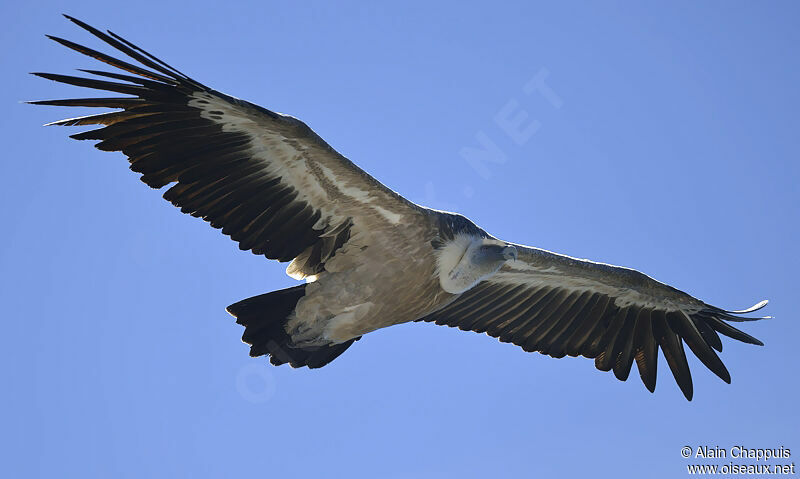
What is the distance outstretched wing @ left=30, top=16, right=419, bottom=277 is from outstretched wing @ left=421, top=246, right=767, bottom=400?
2.04 m

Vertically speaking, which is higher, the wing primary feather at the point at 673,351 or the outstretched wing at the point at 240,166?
the outstretched wing at the point at 240,166

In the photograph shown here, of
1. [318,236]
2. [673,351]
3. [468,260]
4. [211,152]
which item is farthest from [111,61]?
[673,351]

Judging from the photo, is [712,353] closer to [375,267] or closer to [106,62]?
[375,267]

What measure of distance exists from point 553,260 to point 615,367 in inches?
61.1

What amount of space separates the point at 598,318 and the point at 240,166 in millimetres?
4418

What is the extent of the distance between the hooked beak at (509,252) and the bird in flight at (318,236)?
0.01 m

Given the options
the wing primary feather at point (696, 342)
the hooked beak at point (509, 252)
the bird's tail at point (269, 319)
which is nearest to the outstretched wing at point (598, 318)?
the wing primary feather at point (696, 342)

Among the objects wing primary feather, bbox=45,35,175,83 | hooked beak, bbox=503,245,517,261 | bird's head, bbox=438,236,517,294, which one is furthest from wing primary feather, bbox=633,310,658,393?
wing primary feather, bbox=45,35,175,83

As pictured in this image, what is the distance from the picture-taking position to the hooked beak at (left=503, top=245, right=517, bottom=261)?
891 cm

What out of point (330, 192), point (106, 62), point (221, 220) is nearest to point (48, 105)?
point (106, 62)

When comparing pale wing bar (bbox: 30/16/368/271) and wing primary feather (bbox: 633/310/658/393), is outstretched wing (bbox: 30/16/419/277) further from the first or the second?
wing primary feather (bbox: 633/310/658/393)

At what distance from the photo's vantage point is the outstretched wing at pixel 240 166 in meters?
7.82

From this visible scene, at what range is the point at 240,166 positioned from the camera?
8.30 m

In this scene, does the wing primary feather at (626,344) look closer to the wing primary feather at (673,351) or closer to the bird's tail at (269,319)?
the wing primary feather at (673,351)
